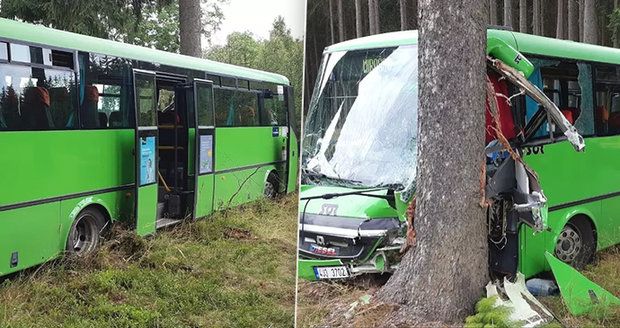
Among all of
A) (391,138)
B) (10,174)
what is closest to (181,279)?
(10,174)

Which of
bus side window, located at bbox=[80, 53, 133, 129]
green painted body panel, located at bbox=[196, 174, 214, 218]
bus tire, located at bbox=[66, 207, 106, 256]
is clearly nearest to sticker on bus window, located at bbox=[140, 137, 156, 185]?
bus side window, located at bbox=[80, 53, 133, 129]

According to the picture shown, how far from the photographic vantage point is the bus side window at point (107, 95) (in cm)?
223

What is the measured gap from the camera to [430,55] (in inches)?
42.2

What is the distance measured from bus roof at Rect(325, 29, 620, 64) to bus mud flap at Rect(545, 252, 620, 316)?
489 millimetres

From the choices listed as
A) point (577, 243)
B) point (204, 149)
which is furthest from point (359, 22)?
point (204, 149)

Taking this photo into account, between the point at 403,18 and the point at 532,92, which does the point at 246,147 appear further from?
the point at 532,92

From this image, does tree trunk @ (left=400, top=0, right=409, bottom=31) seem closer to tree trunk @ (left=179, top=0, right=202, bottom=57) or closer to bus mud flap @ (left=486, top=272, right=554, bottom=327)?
bus mud flap @ (left=486, top=272, right=554, bottom=327)

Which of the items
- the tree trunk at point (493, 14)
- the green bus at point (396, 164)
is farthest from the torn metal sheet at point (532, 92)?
the tree trunk at point (493, 14)

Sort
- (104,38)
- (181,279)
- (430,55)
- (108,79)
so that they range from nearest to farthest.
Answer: (430,55), (104,38), (181,279), (108,79)

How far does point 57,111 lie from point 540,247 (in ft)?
5.50

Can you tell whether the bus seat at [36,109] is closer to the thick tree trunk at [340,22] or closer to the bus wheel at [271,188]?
the bus wheel at [271,188]

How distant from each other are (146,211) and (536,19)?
163cm

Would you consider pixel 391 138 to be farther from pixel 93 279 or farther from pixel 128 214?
pixel 128 214

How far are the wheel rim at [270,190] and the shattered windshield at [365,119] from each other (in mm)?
679
